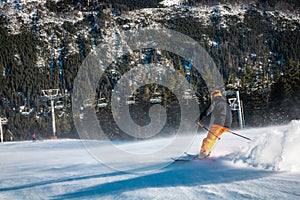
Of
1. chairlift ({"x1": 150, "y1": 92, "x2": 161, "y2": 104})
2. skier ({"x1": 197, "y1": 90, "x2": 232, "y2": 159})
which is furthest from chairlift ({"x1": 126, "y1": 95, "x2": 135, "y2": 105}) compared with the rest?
skier ({"x1": 197, "y1": 90, "x2": 232, "y2": 159})

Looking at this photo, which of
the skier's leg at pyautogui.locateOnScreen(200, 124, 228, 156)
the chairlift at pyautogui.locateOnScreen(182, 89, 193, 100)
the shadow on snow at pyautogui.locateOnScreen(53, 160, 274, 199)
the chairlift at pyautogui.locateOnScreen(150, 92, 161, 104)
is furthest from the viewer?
the chairlift at pyautogui.locateOnScreen(150, 92, 161, 104)

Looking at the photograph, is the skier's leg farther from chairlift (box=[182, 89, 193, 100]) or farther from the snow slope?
chairlift (box=[182, 89, 193, 100])

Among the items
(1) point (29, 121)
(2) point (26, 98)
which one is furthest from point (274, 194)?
(2) point (26, 98)

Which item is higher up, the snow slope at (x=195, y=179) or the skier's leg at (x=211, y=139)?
the skier's leg at (x=211, y=139)

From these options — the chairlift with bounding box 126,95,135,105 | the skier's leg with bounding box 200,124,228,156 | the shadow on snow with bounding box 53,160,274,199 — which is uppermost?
the chairlift with bounding box 126,95,135,105

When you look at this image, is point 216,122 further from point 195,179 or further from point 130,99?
point 130,99

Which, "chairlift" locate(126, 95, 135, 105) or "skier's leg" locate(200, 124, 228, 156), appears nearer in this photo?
"skier's leg" locate(200, 124, 228, 156)

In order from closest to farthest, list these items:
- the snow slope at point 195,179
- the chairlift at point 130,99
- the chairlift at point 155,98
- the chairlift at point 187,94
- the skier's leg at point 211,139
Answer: the snow slope at point 195,179 → the skier's leg at point 211,139 → the chairlift at point 187,94 → the chairlift at point 155,98 → the chairlift at point 130,99

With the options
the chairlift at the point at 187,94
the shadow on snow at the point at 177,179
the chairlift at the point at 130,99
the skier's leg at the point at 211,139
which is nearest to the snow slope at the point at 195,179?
the shadow on snow at the point at 177,179

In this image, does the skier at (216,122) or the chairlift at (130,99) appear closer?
the skier at (216,122)

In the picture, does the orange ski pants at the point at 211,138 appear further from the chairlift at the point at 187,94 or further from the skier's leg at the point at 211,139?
the chairlift at the point at 187,94

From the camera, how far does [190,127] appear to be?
40875mm

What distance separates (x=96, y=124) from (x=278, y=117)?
1393 inches

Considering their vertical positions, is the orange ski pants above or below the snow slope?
above
